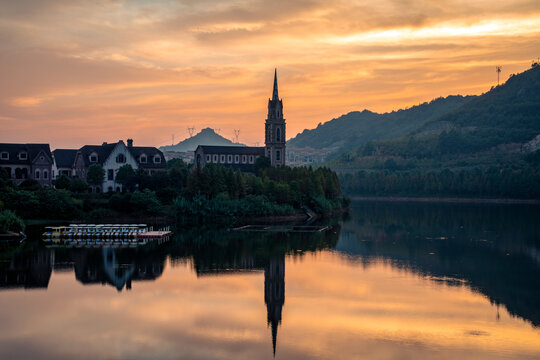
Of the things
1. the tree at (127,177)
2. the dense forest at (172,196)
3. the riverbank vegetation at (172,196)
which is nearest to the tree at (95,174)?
the dense forest at (172,196)

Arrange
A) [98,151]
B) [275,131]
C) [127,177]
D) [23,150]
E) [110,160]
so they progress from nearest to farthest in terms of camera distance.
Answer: [127,177]
[23,150]
[110,160]
[98,151]
[275,131]

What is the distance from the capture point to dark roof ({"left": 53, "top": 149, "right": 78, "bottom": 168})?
102 meters

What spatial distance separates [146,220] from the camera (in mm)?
82188

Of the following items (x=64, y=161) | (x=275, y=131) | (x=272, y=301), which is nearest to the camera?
(x=272, y=301)

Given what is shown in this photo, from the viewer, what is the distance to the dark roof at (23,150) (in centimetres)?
9256

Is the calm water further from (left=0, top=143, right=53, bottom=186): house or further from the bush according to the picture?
(left=0, top=143, right=53, bottom=186): house

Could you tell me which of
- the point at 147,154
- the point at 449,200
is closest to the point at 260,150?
the point at 147,154

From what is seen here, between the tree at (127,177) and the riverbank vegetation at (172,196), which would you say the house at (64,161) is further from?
the tree at (127,177)

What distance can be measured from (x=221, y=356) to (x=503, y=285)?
24.5 metres

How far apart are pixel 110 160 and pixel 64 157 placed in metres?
9.31

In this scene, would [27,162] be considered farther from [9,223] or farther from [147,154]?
[9,223]

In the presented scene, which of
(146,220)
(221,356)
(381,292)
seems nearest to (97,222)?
(146,220)

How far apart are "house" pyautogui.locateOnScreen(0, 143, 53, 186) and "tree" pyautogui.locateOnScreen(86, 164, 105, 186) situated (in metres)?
6.03

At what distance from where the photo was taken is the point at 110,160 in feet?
324
